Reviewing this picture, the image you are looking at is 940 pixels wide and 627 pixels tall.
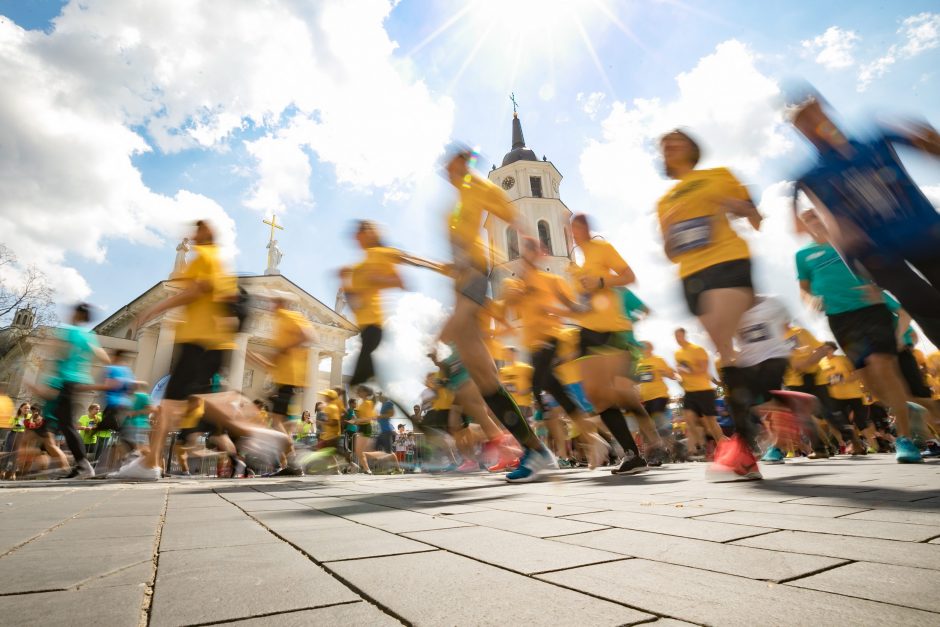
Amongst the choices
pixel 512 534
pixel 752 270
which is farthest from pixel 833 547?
pixel 752 270

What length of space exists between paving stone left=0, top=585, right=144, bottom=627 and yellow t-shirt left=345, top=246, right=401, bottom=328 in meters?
3.83

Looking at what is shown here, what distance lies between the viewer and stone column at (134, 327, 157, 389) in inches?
1265

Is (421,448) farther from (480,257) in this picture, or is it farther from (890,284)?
(890,284)

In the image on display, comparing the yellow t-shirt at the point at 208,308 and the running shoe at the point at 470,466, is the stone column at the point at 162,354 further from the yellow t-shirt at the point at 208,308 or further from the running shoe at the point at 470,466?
the yellow t-shirt at the point at 208,308

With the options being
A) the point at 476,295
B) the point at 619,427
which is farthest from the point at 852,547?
the point at 619,427

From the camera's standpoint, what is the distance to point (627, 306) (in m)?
5.30

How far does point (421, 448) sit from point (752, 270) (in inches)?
338

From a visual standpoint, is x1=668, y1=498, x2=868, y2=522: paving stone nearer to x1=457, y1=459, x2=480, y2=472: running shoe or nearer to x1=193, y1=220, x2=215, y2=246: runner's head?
x1=193, y1=220, x2=215, y2=246: runner's head

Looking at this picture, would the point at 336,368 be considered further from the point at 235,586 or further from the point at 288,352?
the point at 235,586

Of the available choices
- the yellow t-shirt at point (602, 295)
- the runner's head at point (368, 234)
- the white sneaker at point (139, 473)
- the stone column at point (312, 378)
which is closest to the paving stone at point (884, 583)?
the yellow t-shirt at point (602, 295)

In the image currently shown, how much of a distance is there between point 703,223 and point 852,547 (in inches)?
98.5

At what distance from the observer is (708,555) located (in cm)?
109

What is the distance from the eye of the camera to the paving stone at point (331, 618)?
72 cm

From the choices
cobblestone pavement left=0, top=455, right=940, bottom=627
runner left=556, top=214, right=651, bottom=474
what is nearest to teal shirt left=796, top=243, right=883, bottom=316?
runner left=556, top=214, right=651, bottom=474
